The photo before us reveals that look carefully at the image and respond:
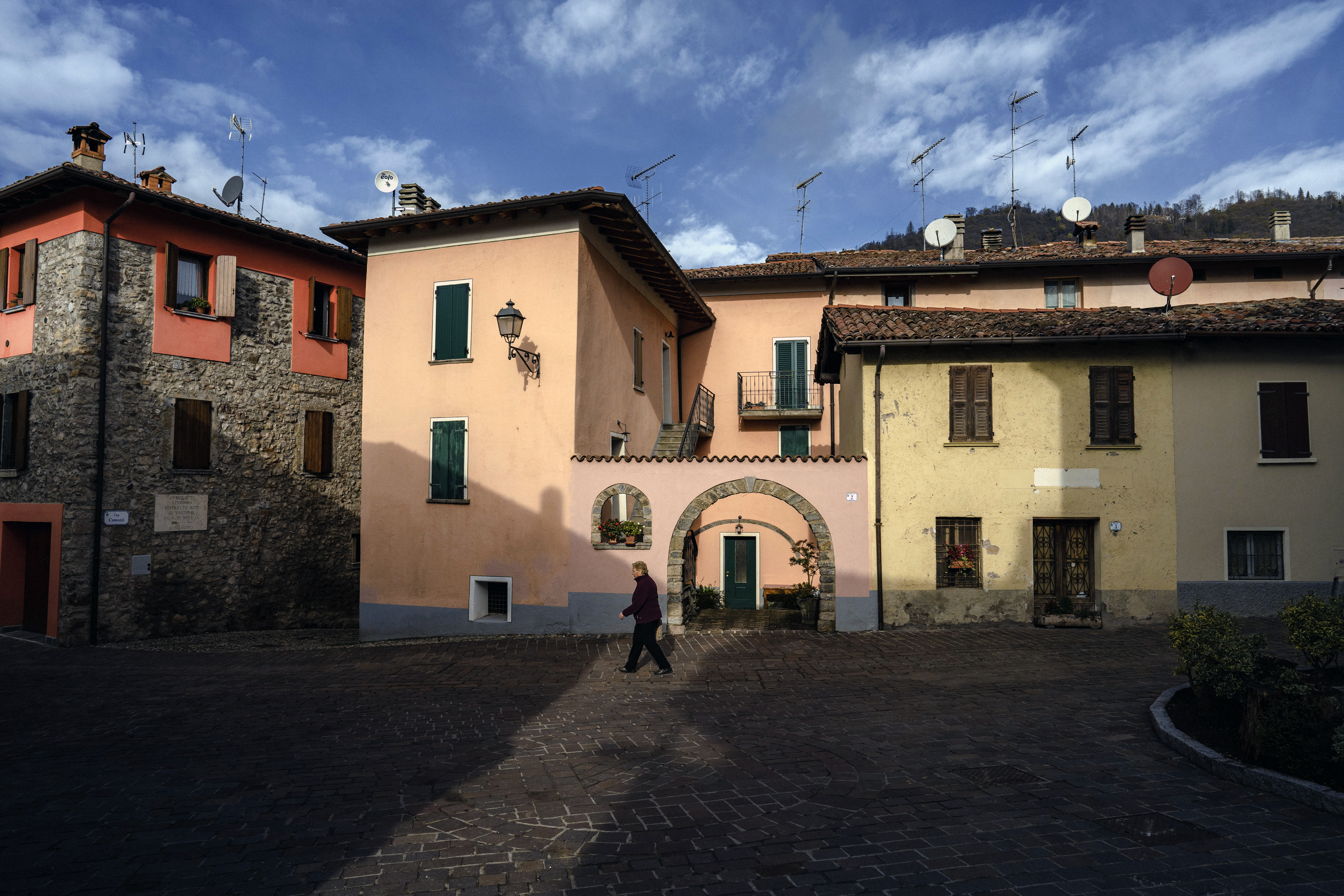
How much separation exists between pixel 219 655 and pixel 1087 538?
50.4 feet

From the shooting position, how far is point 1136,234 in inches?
749

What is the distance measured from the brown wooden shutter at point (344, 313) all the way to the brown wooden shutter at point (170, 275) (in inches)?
135

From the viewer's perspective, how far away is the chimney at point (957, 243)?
64.8 feet

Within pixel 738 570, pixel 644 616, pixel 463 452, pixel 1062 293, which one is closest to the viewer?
pixel 644 616

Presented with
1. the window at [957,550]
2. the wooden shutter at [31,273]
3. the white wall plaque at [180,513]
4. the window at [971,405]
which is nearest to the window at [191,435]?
the white wall plaque at [180,513]

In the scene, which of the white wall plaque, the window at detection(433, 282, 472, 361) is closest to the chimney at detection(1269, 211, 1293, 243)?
the window at detection(433, 282, 472, 361)

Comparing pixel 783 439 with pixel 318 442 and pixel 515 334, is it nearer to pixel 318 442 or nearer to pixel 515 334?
pixel 515 334

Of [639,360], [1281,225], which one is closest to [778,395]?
[639,360]

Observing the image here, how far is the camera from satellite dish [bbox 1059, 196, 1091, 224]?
827 inches

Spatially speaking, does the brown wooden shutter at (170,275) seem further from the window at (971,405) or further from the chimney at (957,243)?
the chimney at (957,243)

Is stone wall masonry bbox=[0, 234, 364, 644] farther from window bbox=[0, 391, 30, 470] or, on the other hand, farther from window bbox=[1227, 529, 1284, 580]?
window bbox=[1227, 529, 1284, 580]

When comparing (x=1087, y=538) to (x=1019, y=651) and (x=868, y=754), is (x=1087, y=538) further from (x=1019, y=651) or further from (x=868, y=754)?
(x=868, y=754)

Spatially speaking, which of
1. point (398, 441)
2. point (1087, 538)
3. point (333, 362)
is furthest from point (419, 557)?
point (1087, 538)

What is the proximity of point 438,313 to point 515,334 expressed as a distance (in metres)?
2.12
